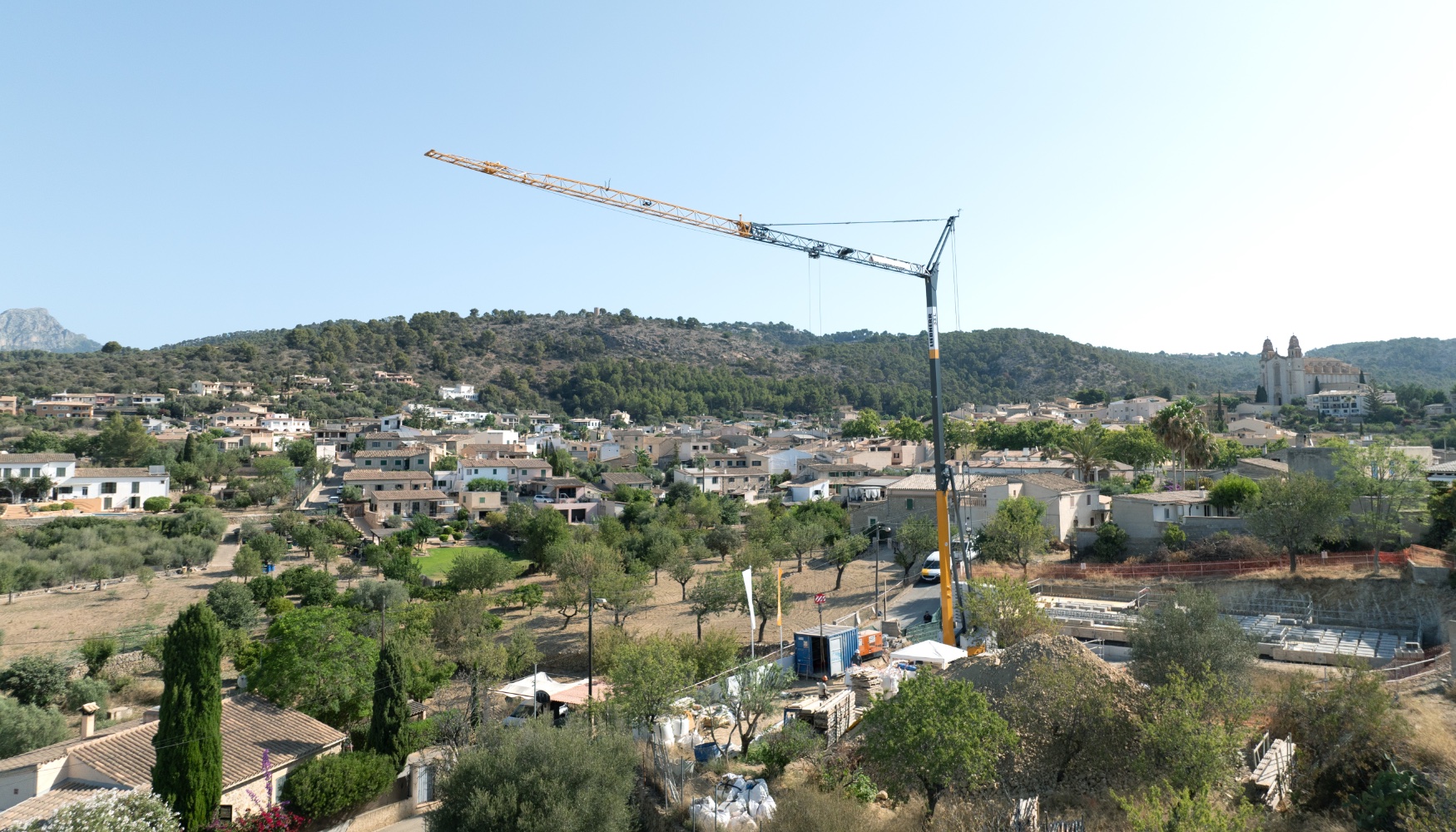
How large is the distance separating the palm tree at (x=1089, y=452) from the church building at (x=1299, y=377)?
86448 mm

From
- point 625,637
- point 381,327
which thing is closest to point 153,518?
point 625,637

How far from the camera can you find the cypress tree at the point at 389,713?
60.4 ft

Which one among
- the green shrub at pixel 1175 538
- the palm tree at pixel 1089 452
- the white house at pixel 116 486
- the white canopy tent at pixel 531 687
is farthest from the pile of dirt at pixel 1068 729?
the white house at pixel 116 486

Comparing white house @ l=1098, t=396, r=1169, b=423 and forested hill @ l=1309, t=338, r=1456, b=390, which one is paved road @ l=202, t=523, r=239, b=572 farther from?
forested hill @ l=1309, t=338, r=1456, b=390

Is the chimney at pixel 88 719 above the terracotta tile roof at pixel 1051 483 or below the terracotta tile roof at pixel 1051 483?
below

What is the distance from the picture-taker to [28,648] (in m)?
30.5

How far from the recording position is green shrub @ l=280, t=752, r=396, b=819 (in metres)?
16.2

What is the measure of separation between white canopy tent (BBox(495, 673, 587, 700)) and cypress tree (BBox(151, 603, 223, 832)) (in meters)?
6.59

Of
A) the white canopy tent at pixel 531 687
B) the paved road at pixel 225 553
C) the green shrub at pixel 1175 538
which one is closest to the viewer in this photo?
the white canopy tent at pixel 531 687

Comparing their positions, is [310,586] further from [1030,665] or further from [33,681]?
[1030,665]

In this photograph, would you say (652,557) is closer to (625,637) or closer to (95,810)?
(625,637)

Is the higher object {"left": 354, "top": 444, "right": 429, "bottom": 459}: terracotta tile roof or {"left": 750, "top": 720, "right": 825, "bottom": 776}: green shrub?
{"left": 354, "top": 444, "right": 429, "bottom": 459}: terracotta tile roof

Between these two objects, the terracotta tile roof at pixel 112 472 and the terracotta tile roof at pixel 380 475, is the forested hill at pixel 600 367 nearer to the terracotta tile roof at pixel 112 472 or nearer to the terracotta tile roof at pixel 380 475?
the terracotta tile roof at pixel 112 472

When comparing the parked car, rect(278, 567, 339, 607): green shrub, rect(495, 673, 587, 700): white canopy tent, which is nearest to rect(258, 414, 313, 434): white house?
rect(278, 567, 339, 607): green shrub
